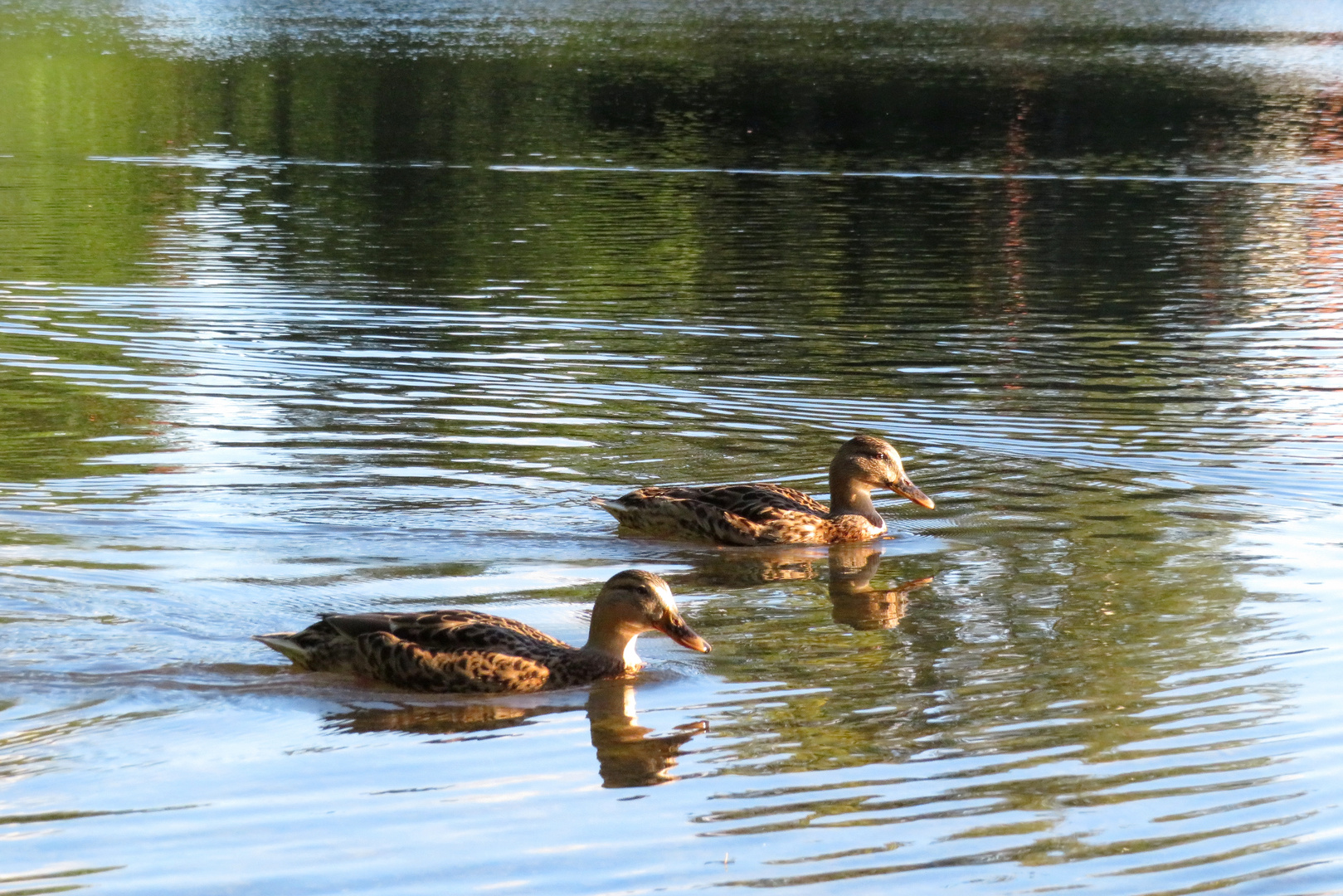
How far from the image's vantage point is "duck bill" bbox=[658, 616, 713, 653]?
29.1 feet

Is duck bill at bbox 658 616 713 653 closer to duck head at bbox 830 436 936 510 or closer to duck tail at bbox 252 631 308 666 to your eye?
duck tail at bbox 252 631 308 666

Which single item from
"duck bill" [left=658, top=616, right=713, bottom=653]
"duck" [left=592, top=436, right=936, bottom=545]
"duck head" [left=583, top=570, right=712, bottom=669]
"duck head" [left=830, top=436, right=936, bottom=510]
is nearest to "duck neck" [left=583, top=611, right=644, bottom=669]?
"duck head" [left=583, top=570, right=712, bottom=669]

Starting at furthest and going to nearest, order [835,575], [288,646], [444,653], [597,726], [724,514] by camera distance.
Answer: [724,514]
[835,575]
[288,646]
[444,653]
[597,726]

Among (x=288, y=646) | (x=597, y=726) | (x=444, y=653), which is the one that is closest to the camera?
(x=597, y=726)

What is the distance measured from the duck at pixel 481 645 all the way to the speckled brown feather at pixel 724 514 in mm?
2398

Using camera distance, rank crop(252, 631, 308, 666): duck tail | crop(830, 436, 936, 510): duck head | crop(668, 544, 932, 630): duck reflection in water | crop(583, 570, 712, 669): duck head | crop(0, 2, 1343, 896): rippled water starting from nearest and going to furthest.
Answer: crop(0, 2, 1343, 896): rippled water < crop(252, 631, 308, 666): duck tail < crop(583, 570, 712, 669): duck head < crop(668, 544, 932, 630): duck reflection in water < crop(830, 436, 936, 510): duck head

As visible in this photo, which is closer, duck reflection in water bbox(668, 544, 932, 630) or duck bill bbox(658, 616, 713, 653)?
duck bill bbox(658, 616, 713, 653)

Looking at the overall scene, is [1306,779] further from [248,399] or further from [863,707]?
[248,399]

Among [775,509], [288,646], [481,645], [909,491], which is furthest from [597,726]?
[909,491]

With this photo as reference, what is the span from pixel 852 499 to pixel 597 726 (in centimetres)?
414

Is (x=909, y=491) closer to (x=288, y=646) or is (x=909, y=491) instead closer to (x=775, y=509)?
(x=775, y=509)

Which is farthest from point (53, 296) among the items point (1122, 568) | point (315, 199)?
point (1122, 568)

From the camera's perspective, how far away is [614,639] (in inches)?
350

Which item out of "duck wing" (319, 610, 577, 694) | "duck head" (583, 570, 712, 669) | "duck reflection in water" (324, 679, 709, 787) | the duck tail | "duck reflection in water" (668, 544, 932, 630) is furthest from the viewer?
"duck reflection in water" (668, 544, 932, 630)
